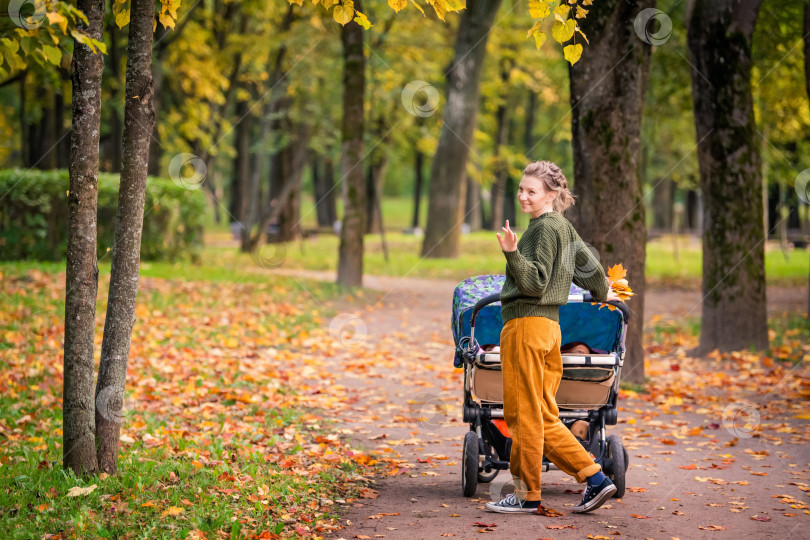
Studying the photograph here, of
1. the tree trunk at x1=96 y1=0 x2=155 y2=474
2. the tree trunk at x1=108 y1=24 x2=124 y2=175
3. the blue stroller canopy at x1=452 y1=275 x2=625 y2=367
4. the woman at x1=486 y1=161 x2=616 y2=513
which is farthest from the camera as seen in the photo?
the tree trunk at x1=108 y1=24 x2=124 y2=175

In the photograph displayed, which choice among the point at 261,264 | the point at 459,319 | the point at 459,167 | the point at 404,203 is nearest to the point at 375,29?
the point at 459,167

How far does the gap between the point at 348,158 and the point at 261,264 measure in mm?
7679

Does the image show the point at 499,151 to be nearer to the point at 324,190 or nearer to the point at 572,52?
the point at 324,190

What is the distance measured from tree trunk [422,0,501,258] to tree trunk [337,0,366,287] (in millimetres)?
7212

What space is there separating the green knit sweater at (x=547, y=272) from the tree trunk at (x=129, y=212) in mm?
2128

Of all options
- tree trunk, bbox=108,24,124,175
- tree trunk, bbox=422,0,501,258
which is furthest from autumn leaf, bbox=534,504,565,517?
tree trunk, bbox=422,0,501,258

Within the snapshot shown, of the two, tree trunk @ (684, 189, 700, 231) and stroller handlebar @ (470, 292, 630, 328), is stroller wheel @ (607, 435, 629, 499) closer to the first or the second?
stroller handlebar @ (470, 292, 630, 328)

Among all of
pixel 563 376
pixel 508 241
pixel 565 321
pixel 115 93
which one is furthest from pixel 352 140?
pixel 508 241

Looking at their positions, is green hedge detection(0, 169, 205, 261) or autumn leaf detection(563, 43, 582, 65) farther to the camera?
green hedge detection(0, 169, 205, 261)

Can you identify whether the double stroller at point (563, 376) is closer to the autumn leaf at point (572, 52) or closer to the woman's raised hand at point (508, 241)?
the woman's raised hand at point (508, 241)

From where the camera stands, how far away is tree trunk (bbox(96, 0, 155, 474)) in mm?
4773

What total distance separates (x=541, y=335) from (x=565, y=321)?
3.12 feet

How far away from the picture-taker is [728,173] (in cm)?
1006

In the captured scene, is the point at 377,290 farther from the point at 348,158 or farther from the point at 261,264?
the point at 261,264
